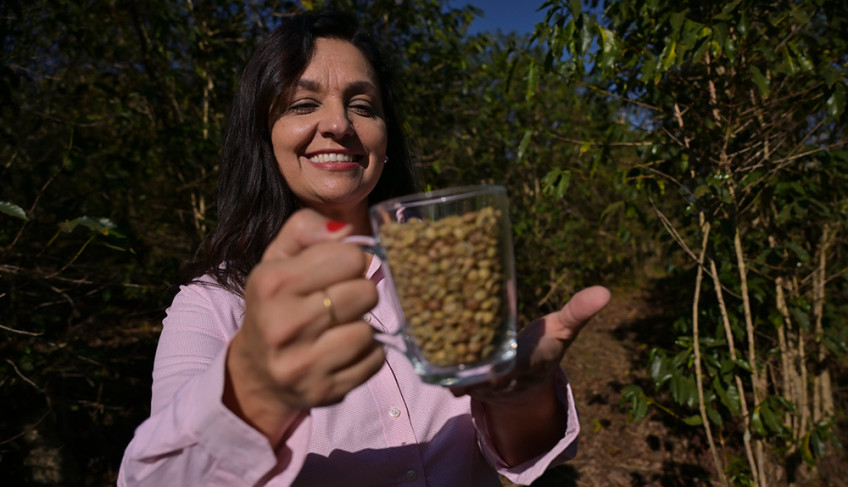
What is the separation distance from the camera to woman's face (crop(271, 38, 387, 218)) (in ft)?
5.08

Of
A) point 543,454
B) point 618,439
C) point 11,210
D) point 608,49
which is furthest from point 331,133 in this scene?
point 618,439

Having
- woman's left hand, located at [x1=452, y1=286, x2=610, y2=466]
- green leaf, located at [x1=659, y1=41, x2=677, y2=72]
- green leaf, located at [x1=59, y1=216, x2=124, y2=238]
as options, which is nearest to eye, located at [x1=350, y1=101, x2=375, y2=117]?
woman's left hand, located at [x1=452, y1=286, x2=610, y2=466]

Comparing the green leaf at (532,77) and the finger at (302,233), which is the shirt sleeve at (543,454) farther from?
the green leaf at (532,77)

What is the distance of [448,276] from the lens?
822mm

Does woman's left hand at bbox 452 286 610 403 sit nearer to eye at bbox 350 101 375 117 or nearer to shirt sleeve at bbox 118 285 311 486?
shirt sleeve at bbox 118 285 311 486

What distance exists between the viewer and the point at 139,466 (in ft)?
2.96

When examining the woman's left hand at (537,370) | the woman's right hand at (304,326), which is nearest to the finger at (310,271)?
the woman's right hand at (304,326)

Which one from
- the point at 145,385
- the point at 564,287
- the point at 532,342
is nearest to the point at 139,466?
the point at 532,342

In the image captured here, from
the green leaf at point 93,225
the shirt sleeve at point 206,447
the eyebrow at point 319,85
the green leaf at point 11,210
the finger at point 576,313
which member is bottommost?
the shirt sleeve at point 206,447

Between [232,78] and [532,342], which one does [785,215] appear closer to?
[532,342]

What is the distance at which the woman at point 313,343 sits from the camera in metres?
0.76

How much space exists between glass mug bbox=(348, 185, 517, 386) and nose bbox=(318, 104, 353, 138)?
73cm

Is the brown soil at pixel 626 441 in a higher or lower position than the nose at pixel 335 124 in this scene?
lower

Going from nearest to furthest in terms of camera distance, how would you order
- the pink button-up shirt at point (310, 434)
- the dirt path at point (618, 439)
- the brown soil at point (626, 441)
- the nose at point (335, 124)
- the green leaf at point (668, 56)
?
the pink button-up shirt at point (310, 434), the nose at point (335, 124), the green leaf at point (668, 56), the brown soil at point (626, 441), the dirt path at point (618, 439)
